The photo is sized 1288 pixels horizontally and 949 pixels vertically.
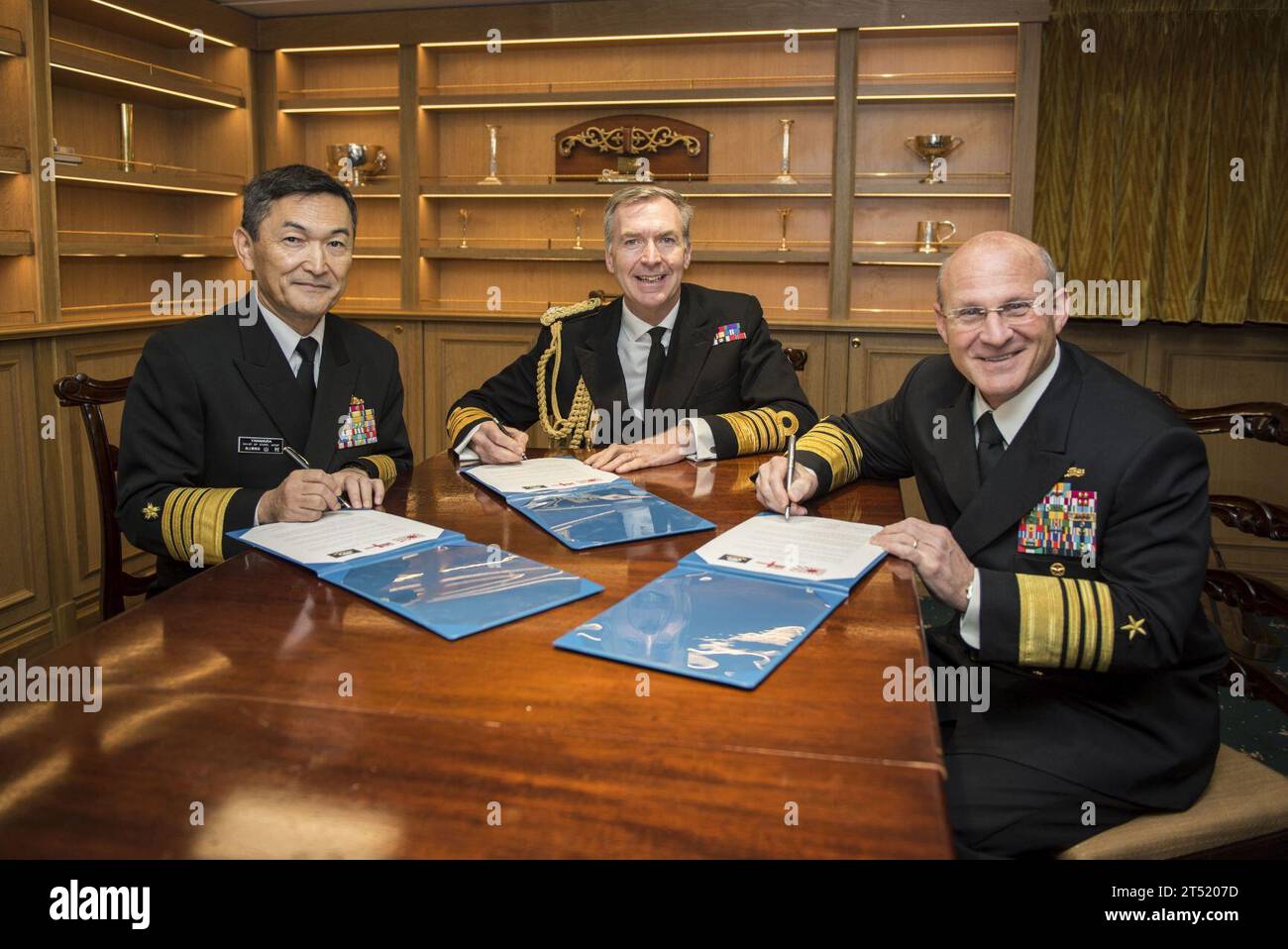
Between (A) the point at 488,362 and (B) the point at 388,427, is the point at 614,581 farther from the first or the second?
(A) the point at 488,362

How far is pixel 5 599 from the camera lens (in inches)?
148

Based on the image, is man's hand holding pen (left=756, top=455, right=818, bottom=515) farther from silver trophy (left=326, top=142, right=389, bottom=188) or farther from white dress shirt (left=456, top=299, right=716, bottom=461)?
silver trophy (left=326, top=142, right=389, bottom=188)

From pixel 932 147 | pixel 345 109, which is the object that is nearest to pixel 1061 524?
pixel 932 147

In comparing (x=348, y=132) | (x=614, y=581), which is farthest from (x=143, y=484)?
(x=348, y=132)

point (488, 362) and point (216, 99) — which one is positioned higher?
point (216, 99)

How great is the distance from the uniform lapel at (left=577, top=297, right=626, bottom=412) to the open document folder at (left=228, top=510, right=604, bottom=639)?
1.09m

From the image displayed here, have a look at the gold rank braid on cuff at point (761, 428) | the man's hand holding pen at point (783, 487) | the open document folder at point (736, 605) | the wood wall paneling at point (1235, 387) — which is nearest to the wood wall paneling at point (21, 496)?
the gold rank braid on cuff at point (761, 428)

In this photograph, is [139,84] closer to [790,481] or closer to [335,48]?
[335,48]

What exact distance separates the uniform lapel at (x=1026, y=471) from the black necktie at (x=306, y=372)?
1.32m

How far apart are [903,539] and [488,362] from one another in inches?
160

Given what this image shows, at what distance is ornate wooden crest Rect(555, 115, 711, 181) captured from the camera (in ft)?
17.3

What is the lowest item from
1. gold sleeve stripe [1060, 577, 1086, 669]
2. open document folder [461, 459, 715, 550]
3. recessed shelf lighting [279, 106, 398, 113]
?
gold sleeve stripe [1060, 577, 1086, 669]

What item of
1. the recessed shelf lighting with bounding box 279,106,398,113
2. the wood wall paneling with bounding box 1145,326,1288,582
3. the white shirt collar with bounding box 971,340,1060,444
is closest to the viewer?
the white shirt collar with bounding box 971,340,1060,444

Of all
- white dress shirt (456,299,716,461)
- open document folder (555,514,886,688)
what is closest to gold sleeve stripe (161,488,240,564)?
open document folder (555,514,886,688)
